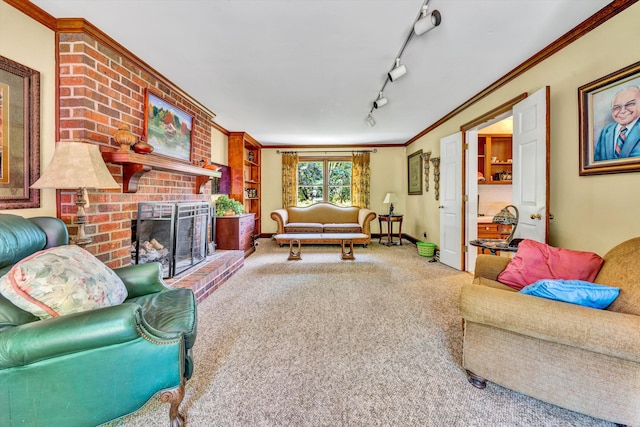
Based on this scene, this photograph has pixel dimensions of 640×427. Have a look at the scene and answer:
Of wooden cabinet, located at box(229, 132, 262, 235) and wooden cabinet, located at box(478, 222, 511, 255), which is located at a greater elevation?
wooden cabinet, located at box(229, 132, 262, 235)

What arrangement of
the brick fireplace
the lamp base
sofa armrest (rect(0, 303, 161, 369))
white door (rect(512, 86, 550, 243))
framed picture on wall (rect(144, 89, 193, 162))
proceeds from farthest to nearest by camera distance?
framed picture on wall (rect(144, 89, 193, 162)) → white door (rect(512, 86, 550, 243)) → the brick fireplace → the lamp base → sofa armrest (rect(0, 303, 161, 369))

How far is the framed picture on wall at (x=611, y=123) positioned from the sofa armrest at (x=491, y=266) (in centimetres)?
93

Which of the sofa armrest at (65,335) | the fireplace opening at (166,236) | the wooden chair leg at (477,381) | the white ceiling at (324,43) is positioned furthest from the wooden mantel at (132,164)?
the wooden chair leg at (477,381)

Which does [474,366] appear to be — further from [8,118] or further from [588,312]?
[8,118]

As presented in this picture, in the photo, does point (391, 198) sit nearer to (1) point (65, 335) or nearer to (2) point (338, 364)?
(2) point (338, 364)

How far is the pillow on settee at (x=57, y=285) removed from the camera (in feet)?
3.90

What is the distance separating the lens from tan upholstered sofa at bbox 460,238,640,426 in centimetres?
120

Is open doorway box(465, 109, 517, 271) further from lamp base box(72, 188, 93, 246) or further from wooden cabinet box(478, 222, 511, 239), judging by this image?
lamp base box(72, 188, 93, 246)

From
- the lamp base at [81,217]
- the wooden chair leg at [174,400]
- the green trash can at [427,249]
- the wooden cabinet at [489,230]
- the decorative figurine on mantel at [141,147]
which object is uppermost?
the decorative figurine on mantel at [141,147]

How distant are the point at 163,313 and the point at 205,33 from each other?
211 cm

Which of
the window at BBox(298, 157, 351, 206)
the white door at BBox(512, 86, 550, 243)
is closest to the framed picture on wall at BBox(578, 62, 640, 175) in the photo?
the white door at BBox(512, 86, 550, 243)

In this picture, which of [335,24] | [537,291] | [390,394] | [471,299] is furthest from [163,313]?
[335,24]

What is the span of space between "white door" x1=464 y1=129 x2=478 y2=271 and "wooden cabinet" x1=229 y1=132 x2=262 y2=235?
12.5 feet

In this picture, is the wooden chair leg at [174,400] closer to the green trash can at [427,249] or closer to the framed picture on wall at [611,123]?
the framed picture on wall at [611,123]
